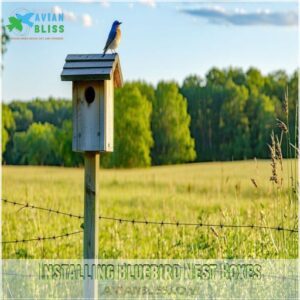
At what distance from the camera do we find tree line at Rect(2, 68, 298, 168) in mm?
17891

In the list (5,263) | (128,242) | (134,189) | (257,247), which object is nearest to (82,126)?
(257,247)

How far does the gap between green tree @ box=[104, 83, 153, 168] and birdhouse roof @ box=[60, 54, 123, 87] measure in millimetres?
13250

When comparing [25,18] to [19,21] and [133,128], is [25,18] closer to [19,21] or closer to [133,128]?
[19,21]

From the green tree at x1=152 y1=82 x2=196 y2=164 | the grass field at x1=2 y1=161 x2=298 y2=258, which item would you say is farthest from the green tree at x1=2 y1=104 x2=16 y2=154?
the green tree at x1=152 y1=82 x2=196 y2=164

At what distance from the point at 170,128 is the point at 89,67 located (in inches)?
549

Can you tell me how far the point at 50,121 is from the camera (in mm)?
18547

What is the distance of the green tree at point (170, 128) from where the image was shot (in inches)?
700

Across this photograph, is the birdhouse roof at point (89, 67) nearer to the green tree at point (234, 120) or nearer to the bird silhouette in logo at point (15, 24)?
the bird silhouette in logo at point (15, 24)

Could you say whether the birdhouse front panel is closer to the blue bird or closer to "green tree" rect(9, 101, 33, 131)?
the blue bird

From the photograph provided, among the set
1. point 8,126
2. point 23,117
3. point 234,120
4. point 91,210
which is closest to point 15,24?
point 91,210

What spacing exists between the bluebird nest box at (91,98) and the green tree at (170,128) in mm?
12808

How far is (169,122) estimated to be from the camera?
18438 mm

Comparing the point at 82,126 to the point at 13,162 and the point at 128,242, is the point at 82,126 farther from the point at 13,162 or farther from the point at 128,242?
the point at 13,162

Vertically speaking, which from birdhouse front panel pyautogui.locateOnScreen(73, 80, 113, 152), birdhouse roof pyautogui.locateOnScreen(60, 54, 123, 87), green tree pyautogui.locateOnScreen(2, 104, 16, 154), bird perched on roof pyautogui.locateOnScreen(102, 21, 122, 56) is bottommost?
birdhouse front panel pyautogui.locateOnScreen(73, 80, 113, 152)
